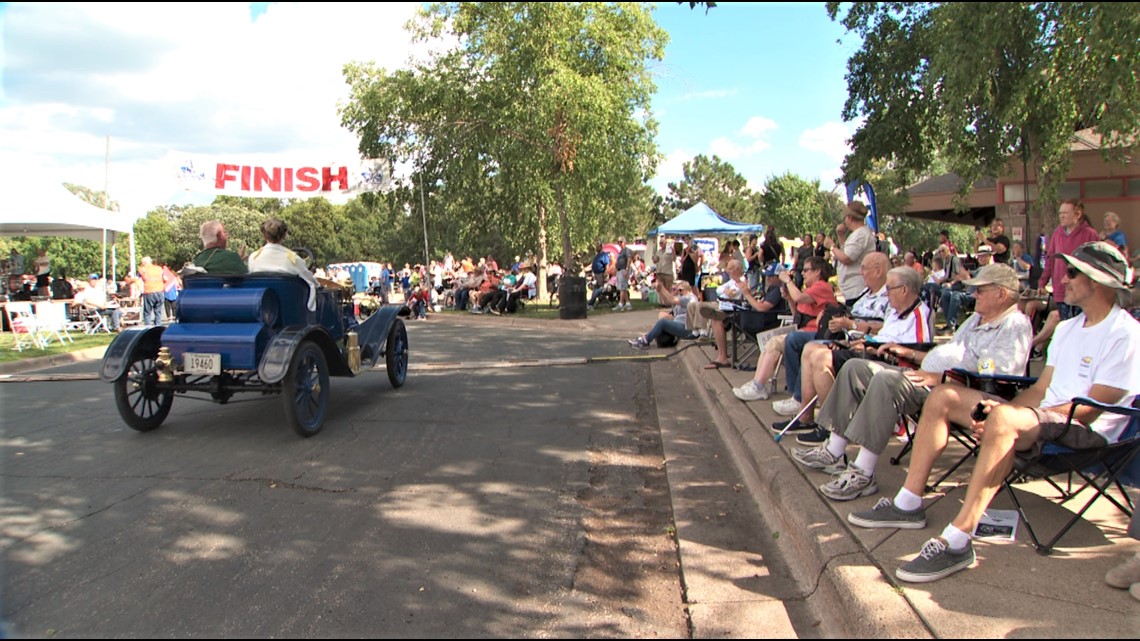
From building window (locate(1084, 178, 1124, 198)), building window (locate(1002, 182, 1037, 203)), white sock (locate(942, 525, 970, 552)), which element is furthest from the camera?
building window (locate(1002, 182, 1037, 203))

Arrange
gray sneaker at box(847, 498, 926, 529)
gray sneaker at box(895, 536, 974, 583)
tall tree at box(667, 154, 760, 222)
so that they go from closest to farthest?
gray sneaker at box(895, 536, 974, 583), gray sneaker at box(847, 498, 926, 529), tall tree at box(667, 154, 760, 222)

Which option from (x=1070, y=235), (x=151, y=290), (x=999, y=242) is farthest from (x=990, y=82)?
(x=151, y=290)

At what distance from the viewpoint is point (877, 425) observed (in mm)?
3844

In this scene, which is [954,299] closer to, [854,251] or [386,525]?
[854,251]

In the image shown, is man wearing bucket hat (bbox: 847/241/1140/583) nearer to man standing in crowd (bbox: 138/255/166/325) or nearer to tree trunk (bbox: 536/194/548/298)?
man standing in crowd (bbox: 138/255/166/325)

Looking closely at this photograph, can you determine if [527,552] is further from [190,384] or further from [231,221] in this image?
[231,221]

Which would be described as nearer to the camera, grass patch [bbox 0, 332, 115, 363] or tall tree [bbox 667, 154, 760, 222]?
grass patch [bbox 0, 332, 115, 363]

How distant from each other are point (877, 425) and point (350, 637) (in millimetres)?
2861

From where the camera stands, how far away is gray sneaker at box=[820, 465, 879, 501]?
382 cm

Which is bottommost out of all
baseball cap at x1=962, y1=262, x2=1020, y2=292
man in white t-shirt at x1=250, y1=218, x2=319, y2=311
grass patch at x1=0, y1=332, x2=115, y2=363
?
grass patch at x1=0, y1=332, x2=115, y2=363

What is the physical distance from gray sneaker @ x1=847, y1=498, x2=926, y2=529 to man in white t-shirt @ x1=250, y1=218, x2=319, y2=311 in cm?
491

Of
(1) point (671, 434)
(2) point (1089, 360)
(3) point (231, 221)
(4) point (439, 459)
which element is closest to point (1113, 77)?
(2) point (1089, 360)

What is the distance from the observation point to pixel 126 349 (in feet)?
19.9

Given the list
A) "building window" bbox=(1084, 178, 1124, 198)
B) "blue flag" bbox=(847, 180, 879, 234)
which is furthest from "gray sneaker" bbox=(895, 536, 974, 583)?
"building window" bbox=(1084, 178, 1124, 198)
